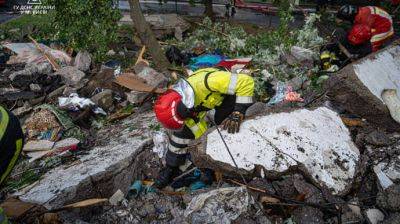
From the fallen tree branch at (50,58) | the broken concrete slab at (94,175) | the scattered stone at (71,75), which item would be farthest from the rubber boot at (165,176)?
the fallen tree branch at (50,58)

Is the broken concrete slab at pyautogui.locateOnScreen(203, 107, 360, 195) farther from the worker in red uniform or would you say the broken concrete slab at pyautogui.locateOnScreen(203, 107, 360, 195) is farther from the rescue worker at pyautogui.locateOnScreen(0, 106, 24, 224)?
the worker in red uniform

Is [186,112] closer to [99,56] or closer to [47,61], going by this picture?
[99,56]

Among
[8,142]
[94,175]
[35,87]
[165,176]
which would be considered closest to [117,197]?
[94,175]

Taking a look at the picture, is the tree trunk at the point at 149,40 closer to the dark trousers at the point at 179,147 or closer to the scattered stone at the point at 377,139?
the dark trousers at the point at 179,147

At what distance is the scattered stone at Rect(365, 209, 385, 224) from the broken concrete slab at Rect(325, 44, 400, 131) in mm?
1315

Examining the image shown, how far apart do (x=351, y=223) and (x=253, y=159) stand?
3.06ft

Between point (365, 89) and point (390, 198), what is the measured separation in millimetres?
1342

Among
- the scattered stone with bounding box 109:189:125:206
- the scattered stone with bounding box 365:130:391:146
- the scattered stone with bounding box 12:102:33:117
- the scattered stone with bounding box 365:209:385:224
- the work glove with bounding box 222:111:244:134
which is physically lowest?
the scattered stone with bounding box 12:102:33:117

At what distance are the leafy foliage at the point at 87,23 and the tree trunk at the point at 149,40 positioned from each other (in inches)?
17.3

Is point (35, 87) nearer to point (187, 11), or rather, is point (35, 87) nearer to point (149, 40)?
point (149, 40)

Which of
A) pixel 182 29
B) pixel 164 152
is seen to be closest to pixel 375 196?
pixel 164 152

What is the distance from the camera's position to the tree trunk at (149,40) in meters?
6.90

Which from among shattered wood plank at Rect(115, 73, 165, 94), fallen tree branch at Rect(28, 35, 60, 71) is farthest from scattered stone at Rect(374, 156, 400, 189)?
fallen tree branch at Rect(28, 35, 60, 71)

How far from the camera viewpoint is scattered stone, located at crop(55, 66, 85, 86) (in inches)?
255
